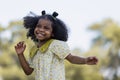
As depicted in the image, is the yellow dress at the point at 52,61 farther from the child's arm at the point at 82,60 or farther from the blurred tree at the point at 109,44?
the blurred tree at the point at 109,44

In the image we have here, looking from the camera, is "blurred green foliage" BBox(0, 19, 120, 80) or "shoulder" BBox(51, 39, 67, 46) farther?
"blurred green foliage" BBox(0, 19, 120, 80)

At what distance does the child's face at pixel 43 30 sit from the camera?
5.38m

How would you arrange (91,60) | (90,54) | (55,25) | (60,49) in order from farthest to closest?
(90,54)
(55,25)
(60,49)
(91,60)

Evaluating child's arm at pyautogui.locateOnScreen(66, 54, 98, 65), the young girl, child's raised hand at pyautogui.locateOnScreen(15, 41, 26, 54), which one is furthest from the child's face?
child's arm at pyautogui.locateOnScreen(66, 54, 98, 65)

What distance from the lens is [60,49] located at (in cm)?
537

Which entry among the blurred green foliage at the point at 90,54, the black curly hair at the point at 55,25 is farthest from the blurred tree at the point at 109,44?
the black curly hair at the point at 55,25

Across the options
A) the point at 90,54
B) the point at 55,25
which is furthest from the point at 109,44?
the point at 55,25

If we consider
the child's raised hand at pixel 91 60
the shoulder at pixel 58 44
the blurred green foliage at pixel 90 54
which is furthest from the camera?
the blurred green foliage at pixel 90 54

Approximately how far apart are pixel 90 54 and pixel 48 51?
23791 mm

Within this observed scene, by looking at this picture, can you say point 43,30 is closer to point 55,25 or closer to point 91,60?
point 55,25

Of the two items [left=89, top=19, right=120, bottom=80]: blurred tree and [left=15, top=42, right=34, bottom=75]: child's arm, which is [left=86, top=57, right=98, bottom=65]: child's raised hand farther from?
[left=89, top=19, right=120, bottom=80]: blurred tree

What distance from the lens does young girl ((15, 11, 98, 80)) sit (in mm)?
5316

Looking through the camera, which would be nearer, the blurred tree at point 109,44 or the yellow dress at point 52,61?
the yellow dress at point 52,61

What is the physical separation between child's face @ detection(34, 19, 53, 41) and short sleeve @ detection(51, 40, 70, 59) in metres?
0.10
